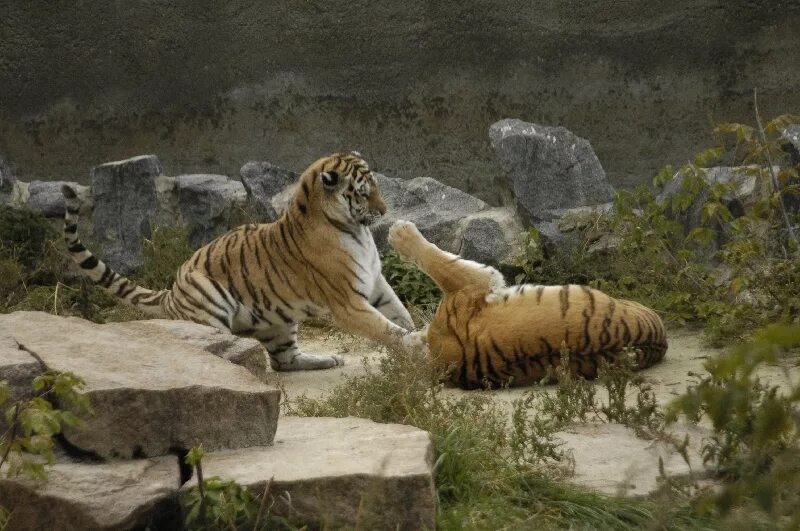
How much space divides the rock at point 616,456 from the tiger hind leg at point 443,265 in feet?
4.86

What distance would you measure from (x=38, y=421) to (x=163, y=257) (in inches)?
210

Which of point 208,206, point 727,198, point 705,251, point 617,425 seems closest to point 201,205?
point 208,206

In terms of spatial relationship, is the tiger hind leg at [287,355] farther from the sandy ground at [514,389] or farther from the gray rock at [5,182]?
the gray rock at [5,182]

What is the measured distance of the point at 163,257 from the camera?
8.43 m

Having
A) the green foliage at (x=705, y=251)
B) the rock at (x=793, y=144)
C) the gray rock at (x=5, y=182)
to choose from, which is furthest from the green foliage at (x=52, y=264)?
the rock at (x=793, y=144)

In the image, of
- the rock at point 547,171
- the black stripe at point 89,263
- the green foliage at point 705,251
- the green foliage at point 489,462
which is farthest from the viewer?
the rock at point 547,171

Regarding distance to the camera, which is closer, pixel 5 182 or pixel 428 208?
pixel 428 208

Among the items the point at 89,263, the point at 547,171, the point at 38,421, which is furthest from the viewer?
the point at 547,171

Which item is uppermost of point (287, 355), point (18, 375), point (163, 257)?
point (18, 375)

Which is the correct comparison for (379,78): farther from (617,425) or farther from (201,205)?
(617,425)

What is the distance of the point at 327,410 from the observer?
4.89m

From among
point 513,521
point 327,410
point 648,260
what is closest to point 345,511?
point 513,521

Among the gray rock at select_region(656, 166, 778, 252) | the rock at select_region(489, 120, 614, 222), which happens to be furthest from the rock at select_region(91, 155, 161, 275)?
the gray rock at select_region(656, 166, 778, 252)

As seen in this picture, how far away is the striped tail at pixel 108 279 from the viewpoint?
694cm
